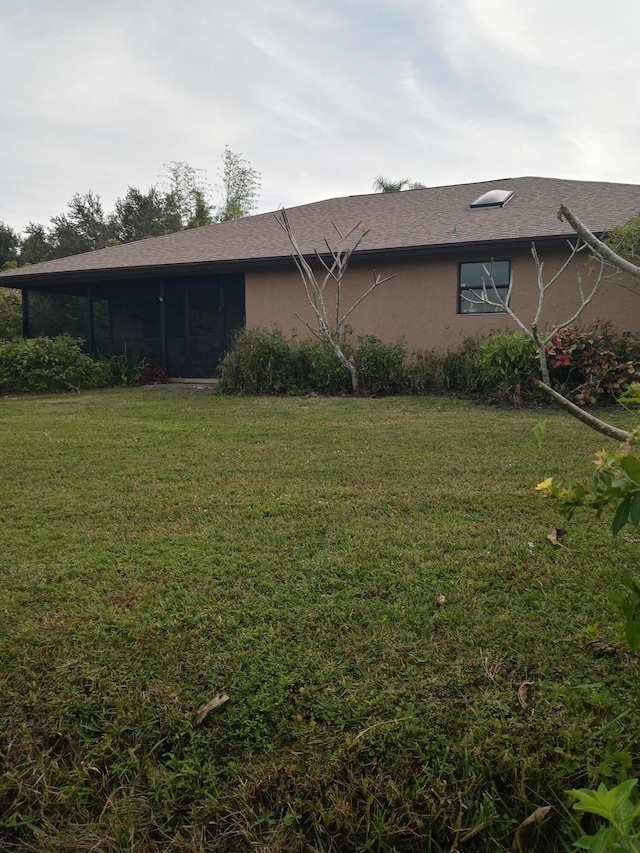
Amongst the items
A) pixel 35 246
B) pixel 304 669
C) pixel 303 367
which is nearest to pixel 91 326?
pixel 303 367

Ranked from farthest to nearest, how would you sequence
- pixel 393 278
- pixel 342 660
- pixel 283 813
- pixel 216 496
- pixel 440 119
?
pixel 440 119, pixel 393 278, pixel 216 496, pixel 342 660, pixel 283 813

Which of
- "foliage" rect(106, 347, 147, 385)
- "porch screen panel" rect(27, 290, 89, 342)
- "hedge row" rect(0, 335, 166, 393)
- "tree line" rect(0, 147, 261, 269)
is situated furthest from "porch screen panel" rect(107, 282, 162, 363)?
"tree line" rect(0, 147, 261, 269)

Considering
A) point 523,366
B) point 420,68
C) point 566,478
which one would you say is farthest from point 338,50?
point 566,478

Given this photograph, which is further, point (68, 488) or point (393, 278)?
point (393, 278)

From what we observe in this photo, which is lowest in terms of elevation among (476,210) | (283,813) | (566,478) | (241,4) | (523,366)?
(283,813)

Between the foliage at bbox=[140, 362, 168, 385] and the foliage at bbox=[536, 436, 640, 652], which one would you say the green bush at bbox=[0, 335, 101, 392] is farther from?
the foliage at bbox=[536, 436, 640, 652]

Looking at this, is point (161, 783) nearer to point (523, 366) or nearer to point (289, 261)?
point (523, 366)

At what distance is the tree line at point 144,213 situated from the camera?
33.7 m

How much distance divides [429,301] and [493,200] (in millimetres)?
3325

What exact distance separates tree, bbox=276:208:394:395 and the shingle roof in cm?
48

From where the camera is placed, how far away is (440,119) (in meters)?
15.5

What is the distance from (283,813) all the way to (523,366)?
7.91 m

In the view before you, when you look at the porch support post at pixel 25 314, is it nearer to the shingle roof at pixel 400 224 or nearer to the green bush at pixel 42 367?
the shingle roof at pixel 400 224

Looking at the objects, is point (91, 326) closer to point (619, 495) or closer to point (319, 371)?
point (319, 371)
